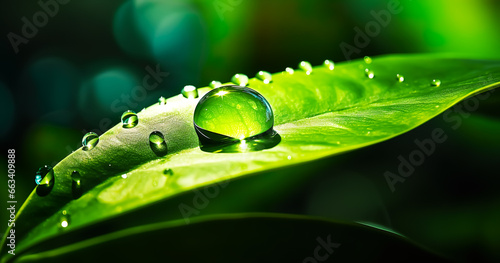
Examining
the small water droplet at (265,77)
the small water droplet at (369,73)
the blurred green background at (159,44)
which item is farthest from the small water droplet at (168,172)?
the blurred green background at (159,44)

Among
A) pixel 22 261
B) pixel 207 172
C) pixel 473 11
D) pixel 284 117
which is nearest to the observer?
pixel 207 172

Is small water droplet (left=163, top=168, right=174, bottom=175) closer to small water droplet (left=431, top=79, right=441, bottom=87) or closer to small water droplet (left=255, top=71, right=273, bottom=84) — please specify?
small water droplet (left=255, top=71, right=273, bottom=84)

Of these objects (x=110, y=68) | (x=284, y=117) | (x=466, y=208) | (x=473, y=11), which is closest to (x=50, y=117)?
(x=110, y=68)

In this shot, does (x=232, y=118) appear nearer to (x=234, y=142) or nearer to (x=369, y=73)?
(x=234, y=142)

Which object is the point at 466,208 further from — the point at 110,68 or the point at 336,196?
the point at 110,68

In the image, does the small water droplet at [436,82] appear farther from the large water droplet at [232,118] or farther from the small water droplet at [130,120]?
the small water droplet at [130,120]

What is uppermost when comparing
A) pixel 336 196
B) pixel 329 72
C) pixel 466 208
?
pixel 329 72
